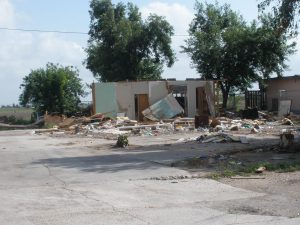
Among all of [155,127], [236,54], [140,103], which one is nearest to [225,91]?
[236,54]

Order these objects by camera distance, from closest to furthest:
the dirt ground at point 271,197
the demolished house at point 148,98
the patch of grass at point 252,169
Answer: the dirt ground at point 271,197 < the patch of grass at point 252,169 < the demolished house at point 148,98

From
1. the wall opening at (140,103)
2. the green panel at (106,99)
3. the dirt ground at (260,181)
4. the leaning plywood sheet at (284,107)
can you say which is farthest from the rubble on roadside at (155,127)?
the dirt ground at (260,181)

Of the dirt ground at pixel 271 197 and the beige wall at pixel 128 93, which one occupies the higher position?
the beige wall at pixel 128 93

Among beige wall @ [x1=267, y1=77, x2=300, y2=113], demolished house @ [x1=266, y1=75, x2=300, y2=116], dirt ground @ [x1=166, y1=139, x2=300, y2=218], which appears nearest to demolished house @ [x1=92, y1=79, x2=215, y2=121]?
demolished house @ [x1=266, y1=75, x2=300, y2=116]

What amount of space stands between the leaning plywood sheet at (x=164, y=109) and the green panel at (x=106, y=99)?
2.48 meters

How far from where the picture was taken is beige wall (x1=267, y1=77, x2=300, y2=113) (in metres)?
46.4

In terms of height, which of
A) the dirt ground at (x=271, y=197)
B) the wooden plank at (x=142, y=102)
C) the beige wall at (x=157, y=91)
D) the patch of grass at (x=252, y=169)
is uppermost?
the beige wall at (x=157, y=91)

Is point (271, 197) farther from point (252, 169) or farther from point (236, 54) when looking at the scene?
point (236, 54)

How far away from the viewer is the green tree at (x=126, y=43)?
178ft

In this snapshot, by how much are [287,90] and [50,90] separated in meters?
22.7

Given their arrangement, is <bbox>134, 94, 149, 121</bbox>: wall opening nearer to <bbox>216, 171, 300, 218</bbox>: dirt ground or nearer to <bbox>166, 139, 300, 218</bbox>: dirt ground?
<bbox>166, 139, 300, 218</bbox>: dirt ground

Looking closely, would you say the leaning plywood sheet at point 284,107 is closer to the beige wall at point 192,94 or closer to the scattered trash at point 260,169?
the beige wall at point 192,94

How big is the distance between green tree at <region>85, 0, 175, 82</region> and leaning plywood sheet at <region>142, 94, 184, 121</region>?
13017mm

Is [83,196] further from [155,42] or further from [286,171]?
[155,42]
